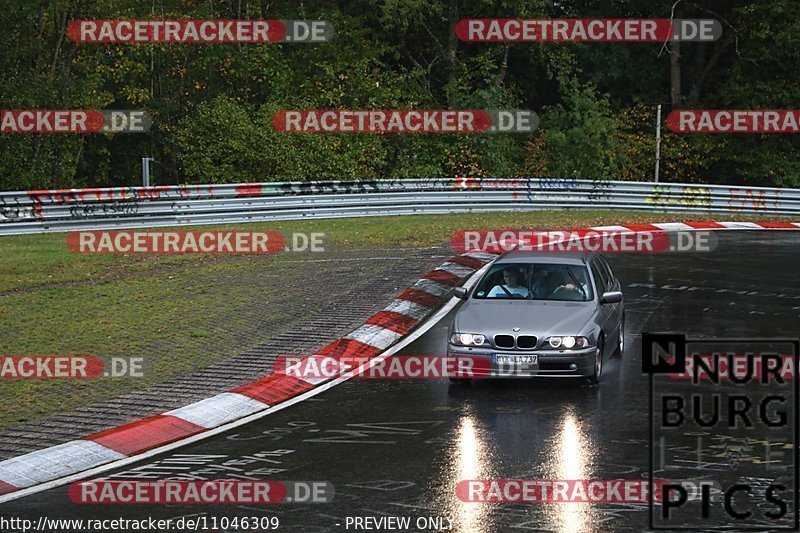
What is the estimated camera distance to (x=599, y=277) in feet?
47.9

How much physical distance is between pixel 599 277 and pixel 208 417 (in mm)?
5353

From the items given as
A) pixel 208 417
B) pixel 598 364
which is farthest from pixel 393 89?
pixel 208 417

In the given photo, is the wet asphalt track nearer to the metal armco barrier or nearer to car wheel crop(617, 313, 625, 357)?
car wheel crop(617, 313, 625, 357)

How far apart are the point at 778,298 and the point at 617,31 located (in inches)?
1072

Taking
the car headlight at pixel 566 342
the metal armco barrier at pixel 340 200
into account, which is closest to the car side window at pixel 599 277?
the car headlight at pixel 566 342

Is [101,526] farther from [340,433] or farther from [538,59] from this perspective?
[538,59]

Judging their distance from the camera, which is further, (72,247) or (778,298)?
(72,247)

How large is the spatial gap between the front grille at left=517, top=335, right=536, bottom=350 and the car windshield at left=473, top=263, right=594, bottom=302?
1.22 metres

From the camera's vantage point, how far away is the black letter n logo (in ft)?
45.1

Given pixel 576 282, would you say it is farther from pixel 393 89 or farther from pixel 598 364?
pixel 393 89

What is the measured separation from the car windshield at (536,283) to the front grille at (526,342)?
1.22 m

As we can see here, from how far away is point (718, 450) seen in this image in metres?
10.2

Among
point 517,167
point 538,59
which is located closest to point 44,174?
point 517,167

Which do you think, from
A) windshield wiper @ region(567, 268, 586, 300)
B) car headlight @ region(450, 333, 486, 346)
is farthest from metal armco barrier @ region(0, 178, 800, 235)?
car headlight @ region(450, 333, 486, 346)
